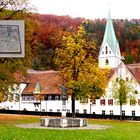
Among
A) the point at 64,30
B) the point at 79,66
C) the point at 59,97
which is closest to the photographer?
the point at 79,66

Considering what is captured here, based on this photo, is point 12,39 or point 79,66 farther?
point 79,66

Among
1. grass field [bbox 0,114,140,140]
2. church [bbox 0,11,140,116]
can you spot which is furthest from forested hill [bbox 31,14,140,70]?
grass field [bbox 0,114,140,140]

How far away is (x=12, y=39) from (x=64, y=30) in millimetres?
90881

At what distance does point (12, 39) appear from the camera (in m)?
9.51

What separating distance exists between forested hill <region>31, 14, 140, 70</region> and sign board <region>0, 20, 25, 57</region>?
82.0m

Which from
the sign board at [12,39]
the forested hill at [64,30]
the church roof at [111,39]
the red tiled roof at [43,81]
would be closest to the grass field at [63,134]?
the sign board at [12,39]

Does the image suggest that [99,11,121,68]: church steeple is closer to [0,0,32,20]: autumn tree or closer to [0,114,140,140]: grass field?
[0,0,32,20]: autumn tree

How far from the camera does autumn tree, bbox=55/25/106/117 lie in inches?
1807

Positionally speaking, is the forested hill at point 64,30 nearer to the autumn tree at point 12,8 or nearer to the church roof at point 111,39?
the church roof at point 111,39

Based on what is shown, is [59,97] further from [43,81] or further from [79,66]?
[79,66]

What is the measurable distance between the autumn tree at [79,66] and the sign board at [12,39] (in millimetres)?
35727

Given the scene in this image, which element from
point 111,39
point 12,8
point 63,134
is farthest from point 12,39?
point 111,39

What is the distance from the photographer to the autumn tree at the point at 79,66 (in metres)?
45.9

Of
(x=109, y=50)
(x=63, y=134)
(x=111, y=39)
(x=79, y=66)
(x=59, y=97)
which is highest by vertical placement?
(x=111, y=39)
